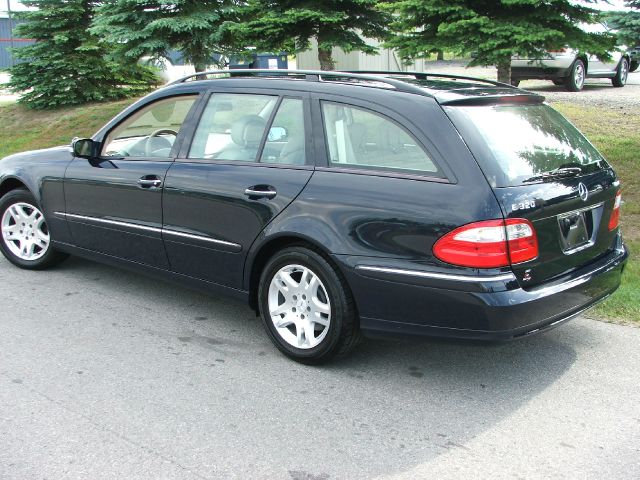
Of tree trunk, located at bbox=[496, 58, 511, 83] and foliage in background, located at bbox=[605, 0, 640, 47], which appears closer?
foliage in background, located at bbox=[605, 0, 640, 47]

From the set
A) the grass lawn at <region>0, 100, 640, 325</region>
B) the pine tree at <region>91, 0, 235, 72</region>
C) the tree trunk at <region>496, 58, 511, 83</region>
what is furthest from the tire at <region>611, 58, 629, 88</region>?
the pine tree at <region>91, 0, 235, 72</region>

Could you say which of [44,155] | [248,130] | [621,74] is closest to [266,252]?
[248,130]

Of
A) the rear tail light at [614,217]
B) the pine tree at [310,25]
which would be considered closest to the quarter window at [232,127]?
the rear tail light at [614,217]

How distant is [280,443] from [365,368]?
1019 mm

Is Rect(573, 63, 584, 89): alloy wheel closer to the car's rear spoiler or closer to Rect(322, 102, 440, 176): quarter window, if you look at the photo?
the car's rear spoiler

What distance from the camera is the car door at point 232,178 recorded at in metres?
4.47

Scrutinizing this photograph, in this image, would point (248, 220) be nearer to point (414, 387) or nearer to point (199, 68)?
point (414, 387)

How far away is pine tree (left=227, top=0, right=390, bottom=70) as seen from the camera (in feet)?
36.4

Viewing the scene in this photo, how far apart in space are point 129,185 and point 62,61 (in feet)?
37.9

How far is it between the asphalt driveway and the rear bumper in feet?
0.67

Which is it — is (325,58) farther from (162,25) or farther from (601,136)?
(601,136)

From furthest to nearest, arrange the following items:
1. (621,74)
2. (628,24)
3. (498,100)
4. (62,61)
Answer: (621,74), (62,61), (628,24), (498,100)

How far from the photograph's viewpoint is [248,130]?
15.6 ft

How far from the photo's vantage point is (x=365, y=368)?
4.41 metres
